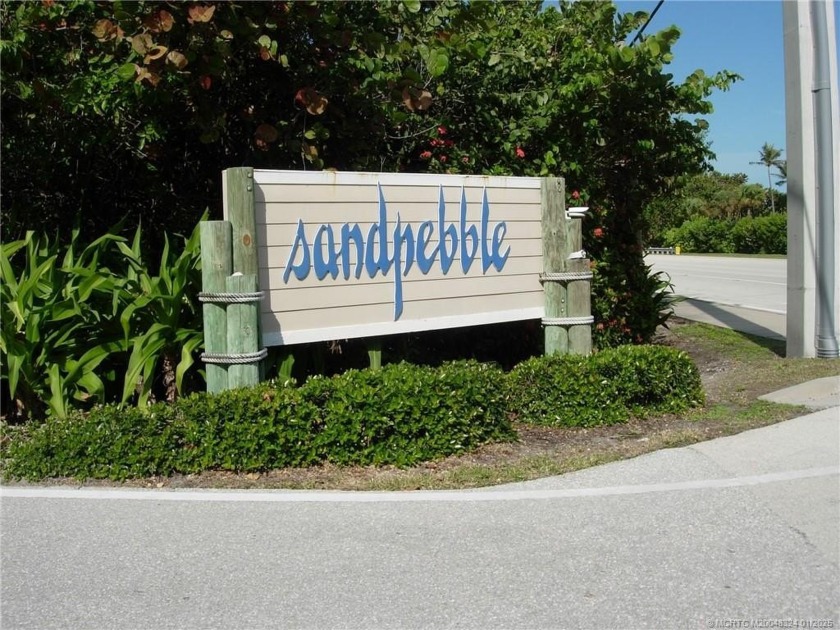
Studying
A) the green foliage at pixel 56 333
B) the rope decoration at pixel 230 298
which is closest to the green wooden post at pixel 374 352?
the rope decoration at pixel 230 298

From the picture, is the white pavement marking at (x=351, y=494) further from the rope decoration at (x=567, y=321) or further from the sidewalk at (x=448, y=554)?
the rope decoration at (x=567, y=321)

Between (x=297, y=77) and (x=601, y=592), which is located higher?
(x=297, y=77)

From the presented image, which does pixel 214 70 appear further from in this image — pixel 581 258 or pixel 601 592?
pixel 601 592

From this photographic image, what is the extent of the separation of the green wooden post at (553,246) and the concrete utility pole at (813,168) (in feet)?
11.3

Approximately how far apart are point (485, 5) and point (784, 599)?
587 cm

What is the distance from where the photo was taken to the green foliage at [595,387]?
21.4 ft

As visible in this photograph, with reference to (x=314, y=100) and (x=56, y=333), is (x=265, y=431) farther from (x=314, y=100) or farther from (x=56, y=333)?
(x=314, y=100)

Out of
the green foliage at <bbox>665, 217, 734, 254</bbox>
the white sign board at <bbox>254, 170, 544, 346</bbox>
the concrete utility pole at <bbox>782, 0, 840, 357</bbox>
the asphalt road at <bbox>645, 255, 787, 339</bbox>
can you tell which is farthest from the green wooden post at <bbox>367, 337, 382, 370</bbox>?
the green foliage at <bbox>665, 217, 734, 254</bbox>

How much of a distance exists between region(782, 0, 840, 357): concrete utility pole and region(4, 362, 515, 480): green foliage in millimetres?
5302

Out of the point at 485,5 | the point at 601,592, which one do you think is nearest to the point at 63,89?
the point at 485,5

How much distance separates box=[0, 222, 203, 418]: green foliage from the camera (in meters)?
6.04

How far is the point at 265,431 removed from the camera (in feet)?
17.8

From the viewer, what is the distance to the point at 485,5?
7.70 meters

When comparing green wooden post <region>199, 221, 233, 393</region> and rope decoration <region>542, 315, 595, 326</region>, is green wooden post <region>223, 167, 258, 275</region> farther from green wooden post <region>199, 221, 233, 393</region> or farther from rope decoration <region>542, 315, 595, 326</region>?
rope decoration <region>542, 315, 595, 326</region>
